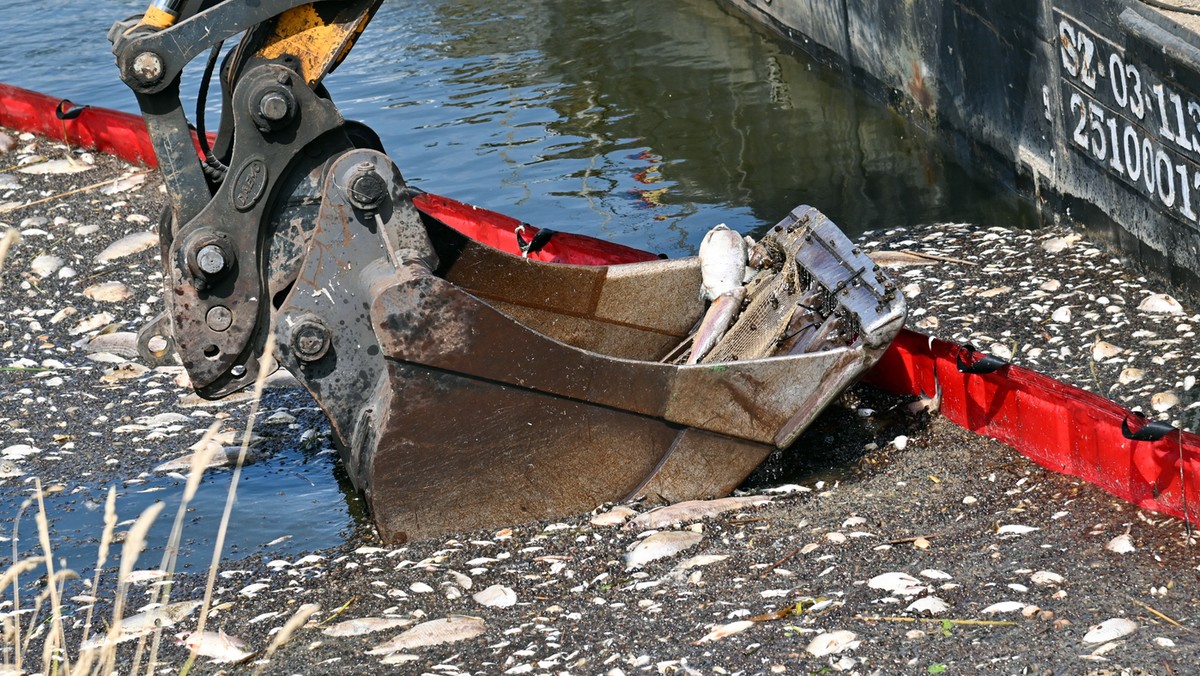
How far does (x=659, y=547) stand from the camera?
4.71 meters

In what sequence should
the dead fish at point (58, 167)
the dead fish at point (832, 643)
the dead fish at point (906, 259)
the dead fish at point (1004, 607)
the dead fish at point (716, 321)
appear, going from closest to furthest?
1. the dead fish at point (832, 643)
2. the dead fish at point (1004, 607)
3. the dead fish at point (716, 321)
4. the dead fish at point (906, 259)
5. the dead fish at point (58, 167)

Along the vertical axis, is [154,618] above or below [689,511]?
above

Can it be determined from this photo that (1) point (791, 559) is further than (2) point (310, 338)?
No

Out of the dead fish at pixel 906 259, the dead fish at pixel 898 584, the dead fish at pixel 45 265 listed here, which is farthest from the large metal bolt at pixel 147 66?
the dead fish at pixel 906 259

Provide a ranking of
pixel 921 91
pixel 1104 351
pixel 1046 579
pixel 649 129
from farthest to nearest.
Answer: pixel 649 129
pixel 921 91
pixel 1104 351
pixel 1046 579

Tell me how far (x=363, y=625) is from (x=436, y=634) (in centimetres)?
26

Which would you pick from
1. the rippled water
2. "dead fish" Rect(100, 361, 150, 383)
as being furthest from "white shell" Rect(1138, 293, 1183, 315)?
"dead fish" Rect(100, 361, 150, 383)

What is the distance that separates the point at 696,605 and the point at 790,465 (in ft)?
4.37

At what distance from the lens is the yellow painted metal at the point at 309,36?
489cm

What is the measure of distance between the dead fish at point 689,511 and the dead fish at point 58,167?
7.11 meters

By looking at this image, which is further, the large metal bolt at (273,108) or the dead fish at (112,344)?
the dead fish at (112,344)

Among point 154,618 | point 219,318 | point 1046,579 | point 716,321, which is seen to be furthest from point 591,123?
point 1046,579

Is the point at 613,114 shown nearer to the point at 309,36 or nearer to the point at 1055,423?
the point at 309,36

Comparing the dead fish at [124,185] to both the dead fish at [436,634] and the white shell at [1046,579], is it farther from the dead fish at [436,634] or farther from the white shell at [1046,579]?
the white shell at [1046,579]
